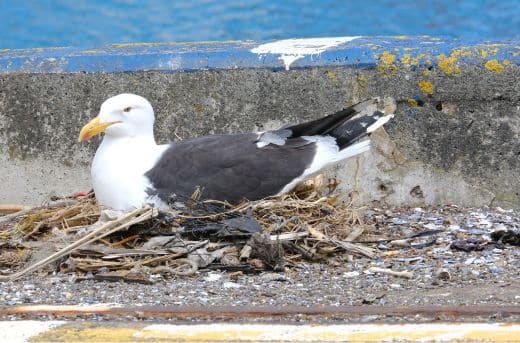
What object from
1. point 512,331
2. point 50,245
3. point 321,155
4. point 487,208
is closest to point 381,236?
point 321,155

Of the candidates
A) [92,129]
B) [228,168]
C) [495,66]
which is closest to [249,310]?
[228,168]

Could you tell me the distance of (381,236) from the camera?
17.5 ft

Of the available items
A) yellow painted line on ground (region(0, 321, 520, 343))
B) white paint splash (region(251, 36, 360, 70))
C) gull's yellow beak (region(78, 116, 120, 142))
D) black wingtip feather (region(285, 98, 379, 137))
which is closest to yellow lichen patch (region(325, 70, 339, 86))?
white paint splash (region(251, 36, 360, 70))

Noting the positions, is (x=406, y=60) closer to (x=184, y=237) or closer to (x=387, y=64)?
(x=387, y=64)

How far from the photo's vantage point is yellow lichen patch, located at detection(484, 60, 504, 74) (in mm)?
5914

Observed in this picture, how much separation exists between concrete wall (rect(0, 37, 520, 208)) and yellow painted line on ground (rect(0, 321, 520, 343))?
238 cm

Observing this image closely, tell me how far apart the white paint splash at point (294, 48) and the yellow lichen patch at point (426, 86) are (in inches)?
21.5

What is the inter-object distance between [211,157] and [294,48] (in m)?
1.15

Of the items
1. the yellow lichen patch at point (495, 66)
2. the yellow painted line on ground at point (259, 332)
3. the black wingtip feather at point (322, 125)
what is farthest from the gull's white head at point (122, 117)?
the yellow painted line on ground at point (259, 332)

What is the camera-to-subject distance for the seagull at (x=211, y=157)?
17.3 ft

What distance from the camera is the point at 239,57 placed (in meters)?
6.11

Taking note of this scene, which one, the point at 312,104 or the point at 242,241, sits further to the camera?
the point at 312,104

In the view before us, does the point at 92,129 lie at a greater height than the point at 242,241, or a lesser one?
greater

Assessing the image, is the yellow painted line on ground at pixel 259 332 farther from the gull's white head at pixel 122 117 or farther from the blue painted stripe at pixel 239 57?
the blue painted stripe at pixel 239 57
